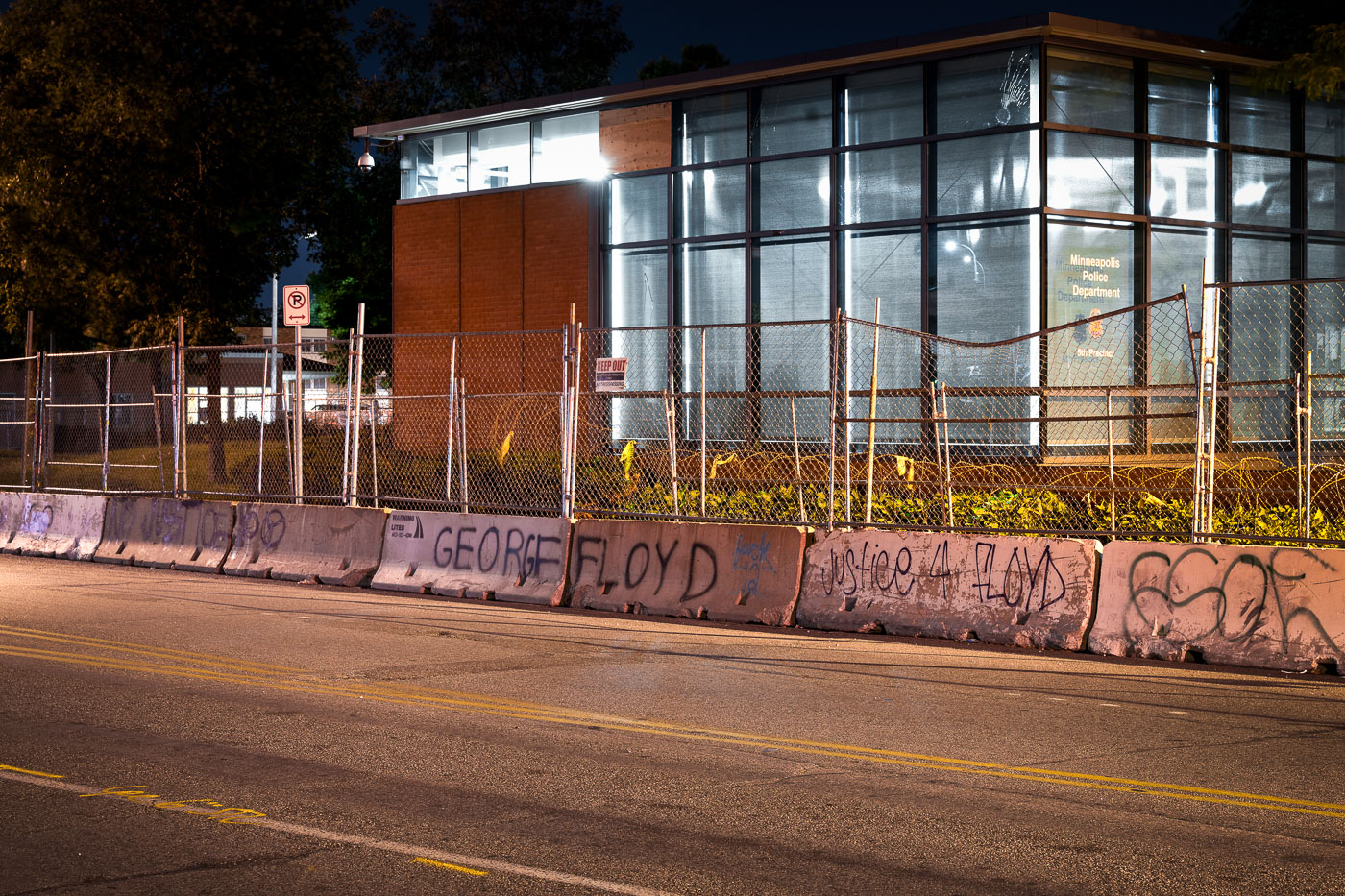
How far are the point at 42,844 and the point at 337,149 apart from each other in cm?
2778

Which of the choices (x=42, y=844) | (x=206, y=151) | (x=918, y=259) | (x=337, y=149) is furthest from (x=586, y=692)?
(x=337, y=149)

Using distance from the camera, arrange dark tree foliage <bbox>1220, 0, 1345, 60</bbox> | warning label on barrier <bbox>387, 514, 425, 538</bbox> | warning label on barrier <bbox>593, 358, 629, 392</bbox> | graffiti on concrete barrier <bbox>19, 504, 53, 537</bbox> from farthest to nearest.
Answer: dark tree foliage <bbox>1220, 0, 1345, 60</bbox>, graffiti on concrete barrier <bbox>19, 504, 53, 537</bbox>, warning label on barrier <bbox>387, 514, 425, 538</bbox>, warning label on barrier <bbox>593, 358, 629, 392</bbox>

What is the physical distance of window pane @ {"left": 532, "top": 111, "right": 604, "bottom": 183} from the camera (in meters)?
24.4

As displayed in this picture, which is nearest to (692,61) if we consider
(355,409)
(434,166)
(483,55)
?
(483,55)

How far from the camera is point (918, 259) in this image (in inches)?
823

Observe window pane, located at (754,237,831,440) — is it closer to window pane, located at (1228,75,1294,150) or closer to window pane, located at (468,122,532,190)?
window pane, located at (468,122,532,190)

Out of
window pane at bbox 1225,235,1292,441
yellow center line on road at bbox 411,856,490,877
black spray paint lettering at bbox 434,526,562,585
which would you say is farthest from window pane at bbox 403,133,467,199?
yellow center line on road at bbox 411,856,490,877

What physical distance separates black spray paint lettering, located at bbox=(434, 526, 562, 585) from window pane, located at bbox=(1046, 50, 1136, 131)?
11.0 metres

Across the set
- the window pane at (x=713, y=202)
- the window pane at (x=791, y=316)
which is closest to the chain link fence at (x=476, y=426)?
the window pane at (x=713, y=202)

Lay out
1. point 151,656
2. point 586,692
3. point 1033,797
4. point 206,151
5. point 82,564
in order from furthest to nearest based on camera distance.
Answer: point 206,151 < point 82,564 < point 151,656 < point 586,692 < point 1033,797

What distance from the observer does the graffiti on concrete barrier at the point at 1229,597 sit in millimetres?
9555

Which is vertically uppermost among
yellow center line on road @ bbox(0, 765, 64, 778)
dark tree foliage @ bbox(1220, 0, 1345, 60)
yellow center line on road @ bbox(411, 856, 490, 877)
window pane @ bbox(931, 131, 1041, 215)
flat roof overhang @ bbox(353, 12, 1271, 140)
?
dark tree foliage @ bbox(1220, 0, 1345, 60)

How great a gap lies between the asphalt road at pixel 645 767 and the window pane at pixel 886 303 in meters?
10.0

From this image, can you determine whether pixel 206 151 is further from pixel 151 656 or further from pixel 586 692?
pixel 586 692
